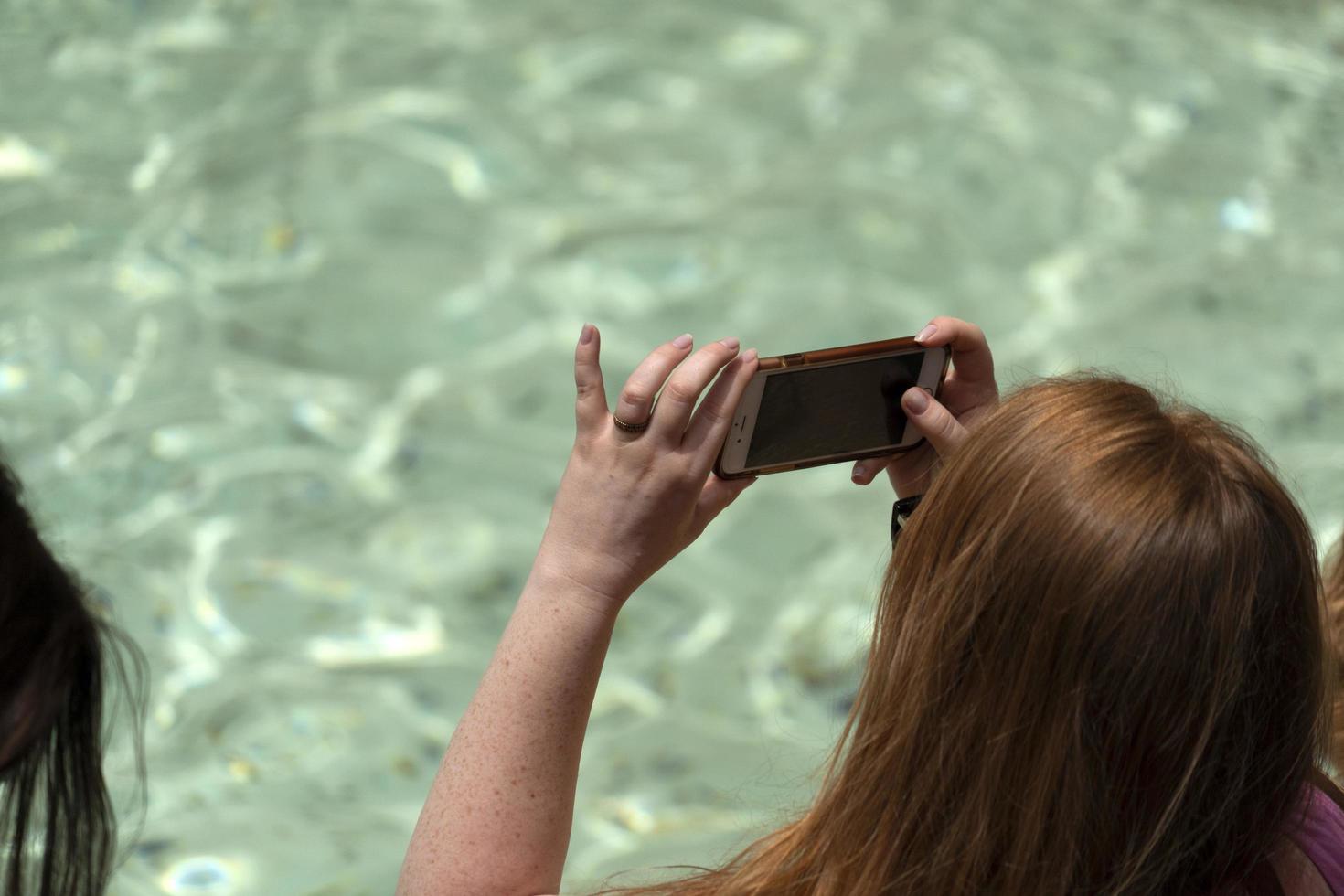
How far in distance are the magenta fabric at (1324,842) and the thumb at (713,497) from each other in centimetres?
51

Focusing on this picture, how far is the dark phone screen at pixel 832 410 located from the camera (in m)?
1.17

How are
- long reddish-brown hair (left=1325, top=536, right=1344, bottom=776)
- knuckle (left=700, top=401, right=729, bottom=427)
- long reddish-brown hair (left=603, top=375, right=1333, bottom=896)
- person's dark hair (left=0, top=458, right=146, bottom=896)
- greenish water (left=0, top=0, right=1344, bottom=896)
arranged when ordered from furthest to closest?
greenish water (left=0, top=0, right=1344, bottom=896), long reddish-brown hair (left=1325, top=536, right=1344, bottom=776), knuckle (left=700, top=401, right=729, bottom=427), person's dark hair (left=0, top=458, right=146, bottom=896), long reddish-brown hair (left=603, top=375, right=1333, bottom=896)

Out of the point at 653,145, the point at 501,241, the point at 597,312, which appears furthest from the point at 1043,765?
the point at 653,145

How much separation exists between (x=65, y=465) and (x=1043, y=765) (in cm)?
202

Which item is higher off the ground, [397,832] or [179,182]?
[179,182]

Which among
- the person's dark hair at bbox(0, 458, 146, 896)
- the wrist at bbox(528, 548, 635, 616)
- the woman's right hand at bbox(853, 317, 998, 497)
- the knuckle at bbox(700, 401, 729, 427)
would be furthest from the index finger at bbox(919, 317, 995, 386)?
the person's dark hair at bbox(0, 458, 146, 896)

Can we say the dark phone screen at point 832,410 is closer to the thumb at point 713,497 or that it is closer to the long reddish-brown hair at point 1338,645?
the thumb at point 713,497

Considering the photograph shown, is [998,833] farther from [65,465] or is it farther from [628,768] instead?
[65,465]

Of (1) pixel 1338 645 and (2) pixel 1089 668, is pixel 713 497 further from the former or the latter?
(1) pixel 1338 645

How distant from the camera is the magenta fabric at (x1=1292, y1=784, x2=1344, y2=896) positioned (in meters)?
0.98

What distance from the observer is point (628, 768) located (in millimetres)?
2041

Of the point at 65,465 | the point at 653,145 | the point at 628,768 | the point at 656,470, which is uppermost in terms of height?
the point at 653,145

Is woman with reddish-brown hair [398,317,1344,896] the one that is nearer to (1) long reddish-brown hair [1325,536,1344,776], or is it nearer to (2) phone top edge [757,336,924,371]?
(2) phone top edge [757,336,924,371]

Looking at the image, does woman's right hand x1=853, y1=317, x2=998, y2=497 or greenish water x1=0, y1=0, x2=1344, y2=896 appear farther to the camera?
greenish water x1=0, y1=0, x2=1344, y2=896
